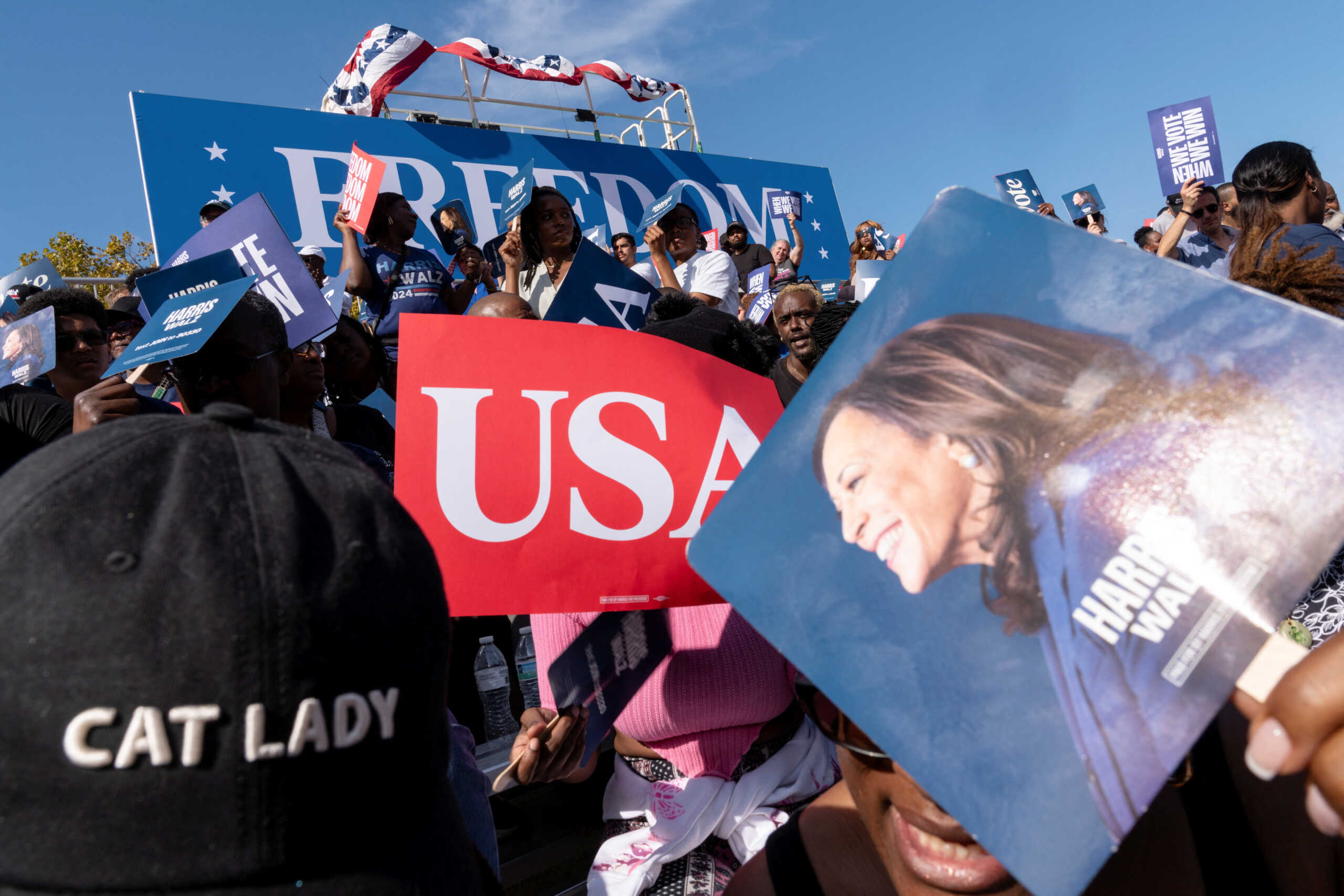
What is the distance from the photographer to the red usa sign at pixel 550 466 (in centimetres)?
165

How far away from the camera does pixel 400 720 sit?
0.98 m

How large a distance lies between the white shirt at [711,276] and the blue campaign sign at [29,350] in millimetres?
3448

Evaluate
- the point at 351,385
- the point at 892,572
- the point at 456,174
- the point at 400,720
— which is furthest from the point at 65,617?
the point at 456,174

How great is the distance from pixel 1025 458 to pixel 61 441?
1059 millimetres

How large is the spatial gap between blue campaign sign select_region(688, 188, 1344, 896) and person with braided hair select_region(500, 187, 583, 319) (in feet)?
11.8

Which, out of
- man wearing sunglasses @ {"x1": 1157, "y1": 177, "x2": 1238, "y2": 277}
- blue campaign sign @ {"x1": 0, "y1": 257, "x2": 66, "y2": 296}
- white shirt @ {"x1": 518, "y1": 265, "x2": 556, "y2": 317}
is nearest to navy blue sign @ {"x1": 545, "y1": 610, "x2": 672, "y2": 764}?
white shirt @ {"x1": 518, "y1": 265, "x2": 556, "y2": 317}

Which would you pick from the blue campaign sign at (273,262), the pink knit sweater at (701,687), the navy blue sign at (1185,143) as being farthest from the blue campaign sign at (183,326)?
the navy blue sign at (1185,143)

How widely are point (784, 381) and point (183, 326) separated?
97.8 inches

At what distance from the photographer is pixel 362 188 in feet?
15.4

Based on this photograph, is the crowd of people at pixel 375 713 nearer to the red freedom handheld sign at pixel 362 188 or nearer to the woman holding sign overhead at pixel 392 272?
the red freedom handheld sign at pixel 362 188

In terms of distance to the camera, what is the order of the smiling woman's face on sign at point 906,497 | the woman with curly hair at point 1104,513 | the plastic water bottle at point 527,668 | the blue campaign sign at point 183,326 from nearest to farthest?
the woman with curly hair at point 1104,513 < the smiling woman's face on sign at point 906,497 < the blue campaign sign at point 183,326 < the plastic water bottle at point 527,668

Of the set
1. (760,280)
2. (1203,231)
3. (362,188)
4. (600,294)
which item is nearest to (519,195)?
(362,188)

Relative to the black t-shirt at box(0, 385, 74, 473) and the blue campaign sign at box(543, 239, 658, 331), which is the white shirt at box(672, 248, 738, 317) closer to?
the blue campaign sign at box(543, 239, 658, 331)

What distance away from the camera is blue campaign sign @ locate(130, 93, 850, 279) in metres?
8.73
